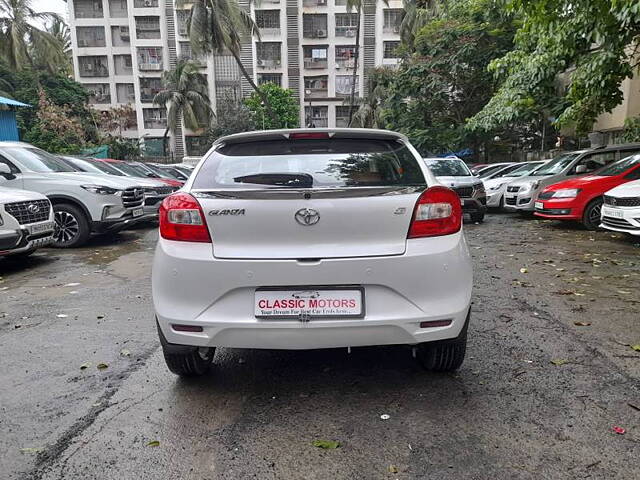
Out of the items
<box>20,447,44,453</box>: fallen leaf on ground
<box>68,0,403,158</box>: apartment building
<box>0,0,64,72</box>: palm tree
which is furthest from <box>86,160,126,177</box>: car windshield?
<box>68,0,403,158</box>: apartment building

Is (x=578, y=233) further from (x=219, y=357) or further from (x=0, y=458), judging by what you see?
(x=0, y=458)

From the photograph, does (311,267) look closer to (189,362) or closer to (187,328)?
(187,328)

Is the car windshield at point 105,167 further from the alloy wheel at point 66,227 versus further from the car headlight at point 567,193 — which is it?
the car headlight at point 567,193

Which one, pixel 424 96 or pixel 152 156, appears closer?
pixel 424 96

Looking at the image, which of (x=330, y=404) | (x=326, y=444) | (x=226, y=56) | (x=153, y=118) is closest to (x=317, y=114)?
(x=226, y=56)

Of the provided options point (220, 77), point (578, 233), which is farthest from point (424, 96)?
point (220, 77)

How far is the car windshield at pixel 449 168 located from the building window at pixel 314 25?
3478 centimetres

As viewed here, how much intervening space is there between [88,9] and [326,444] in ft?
166

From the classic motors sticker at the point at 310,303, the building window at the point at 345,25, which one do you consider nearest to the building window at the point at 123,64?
the building window at the point at 345,25

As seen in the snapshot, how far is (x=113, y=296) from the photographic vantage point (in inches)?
213

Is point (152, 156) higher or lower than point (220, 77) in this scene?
lower

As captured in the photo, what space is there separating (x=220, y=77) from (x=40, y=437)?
4421 cm

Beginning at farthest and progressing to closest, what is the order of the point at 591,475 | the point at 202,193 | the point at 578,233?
1. the point at 578,233
2. the point at 202,193
3. the point at 591,475

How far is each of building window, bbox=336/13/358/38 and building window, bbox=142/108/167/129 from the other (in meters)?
17.4
